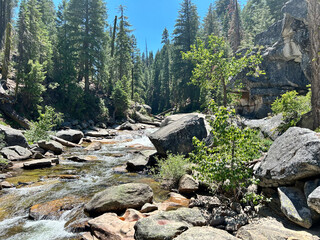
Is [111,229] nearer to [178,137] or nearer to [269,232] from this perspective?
[269,232]

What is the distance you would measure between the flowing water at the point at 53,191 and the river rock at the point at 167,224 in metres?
1.63

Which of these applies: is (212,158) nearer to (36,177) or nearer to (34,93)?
(36,177)

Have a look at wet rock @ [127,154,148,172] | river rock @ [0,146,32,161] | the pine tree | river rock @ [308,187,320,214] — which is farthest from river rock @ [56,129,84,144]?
the pine tree

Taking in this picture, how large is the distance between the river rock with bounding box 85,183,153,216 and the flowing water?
1.66ft

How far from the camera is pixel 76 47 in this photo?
28938 mm

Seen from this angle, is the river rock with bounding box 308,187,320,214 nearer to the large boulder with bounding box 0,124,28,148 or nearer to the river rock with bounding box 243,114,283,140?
the river rock with bounding box 243,114,283,140

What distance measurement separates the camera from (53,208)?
541 cm

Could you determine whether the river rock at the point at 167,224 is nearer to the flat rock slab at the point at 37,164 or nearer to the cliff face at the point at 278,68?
the flat rock slab at the point at 37,164

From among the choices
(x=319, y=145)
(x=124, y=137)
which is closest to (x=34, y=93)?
(x=124, y=137)

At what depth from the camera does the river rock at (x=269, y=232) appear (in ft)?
11.0

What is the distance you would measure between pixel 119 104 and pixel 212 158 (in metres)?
26.7

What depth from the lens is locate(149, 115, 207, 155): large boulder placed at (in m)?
9.11

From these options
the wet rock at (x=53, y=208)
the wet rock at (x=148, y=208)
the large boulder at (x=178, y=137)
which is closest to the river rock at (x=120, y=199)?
the wet rock at (x=148, y=208)

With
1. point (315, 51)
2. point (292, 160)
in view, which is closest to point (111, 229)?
point (292, 160)
